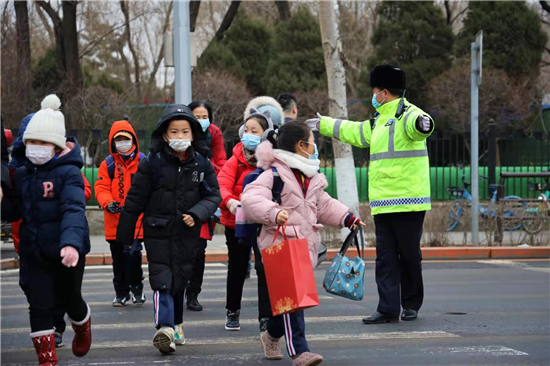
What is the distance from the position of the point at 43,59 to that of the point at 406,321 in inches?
1024

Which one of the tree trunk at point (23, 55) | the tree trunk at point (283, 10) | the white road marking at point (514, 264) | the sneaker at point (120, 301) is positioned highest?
the tree trunk at point (283, 10)

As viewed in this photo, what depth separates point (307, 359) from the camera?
18.5ft

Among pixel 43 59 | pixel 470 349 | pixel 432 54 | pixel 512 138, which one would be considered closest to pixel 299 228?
pixel 470 349

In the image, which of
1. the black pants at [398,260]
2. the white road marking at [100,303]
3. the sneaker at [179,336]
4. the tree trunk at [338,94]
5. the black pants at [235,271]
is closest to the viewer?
the sneaker at [179,336]

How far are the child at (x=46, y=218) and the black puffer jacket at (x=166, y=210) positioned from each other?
58cm

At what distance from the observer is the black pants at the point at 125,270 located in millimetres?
8453

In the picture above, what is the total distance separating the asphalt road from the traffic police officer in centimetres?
27

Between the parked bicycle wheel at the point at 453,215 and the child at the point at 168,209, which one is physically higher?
the child at the point at 168,209

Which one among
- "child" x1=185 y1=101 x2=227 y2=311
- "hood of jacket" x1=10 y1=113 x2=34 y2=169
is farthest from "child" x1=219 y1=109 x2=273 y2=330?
"hood of jacket" x1=10 y1=113 x2=34 y2=169

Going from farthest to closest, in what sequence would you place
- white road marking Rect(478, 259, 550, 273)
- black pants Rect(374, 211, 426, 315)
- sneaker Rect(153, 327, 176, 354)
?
white road marking Rect(478, 259, 550, 273) < black pants Rect(374, 211, 426, 315) < sneaker Rect(153, 327, 176, 354)

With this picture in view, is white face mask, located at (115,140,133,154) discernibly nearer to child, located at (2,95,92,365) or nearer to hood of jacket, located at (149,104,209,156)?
hood of jacket, located at (149,104,209,156)

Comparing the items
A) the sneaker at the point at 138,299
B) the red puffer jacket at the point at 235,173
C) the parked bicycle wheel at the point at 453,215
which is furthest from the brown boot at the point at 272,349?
the parked bicycle wheel at the point at 453,215

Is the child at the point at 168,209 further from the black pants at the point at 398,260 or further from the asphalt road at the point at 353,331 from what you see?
the black pants at the point at 398,260

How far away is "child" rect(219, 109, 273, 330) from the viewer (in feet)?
23.6
